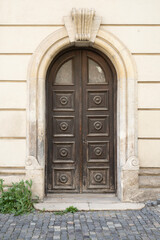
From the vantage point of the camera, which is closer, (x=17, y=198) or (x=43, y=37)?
(x=17, y=198)

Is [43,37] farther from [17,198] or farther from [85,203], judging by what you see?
[85,203]

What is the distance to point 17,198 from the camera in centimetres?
565

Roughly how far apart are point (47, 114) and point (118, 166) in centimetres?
198

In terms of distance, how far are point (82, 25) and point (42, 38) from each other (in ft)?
2.95

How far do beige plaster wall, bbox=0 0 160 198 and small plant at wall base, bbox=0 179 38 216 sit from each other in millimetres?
466

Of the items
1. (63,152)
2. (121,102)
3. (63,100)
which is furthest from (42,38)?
(63,152)

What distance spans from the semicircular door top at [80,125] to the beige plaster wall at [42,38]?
0.66 meters

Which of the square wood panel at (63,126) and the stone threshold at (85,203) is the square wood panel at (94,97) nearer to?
the square wood panel at (63,126)

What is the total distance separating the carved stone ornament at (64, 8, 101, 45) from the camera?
581 cm

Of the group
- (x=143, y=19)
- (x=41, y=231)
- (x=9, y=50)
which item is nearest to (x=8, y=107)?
(x=9, y=50)

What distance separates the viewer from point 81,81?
6.36 m

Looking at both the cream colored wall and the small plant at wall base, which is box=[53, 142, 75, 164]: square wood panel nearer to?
the cream colored wall

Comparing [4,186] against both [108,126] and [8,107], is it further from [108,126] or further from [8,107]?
[108,126]

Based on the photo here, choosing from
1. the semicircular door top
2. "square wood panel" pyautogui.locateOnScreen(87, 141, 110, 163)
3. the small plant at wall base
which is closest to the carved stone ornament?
the semicircular door top
